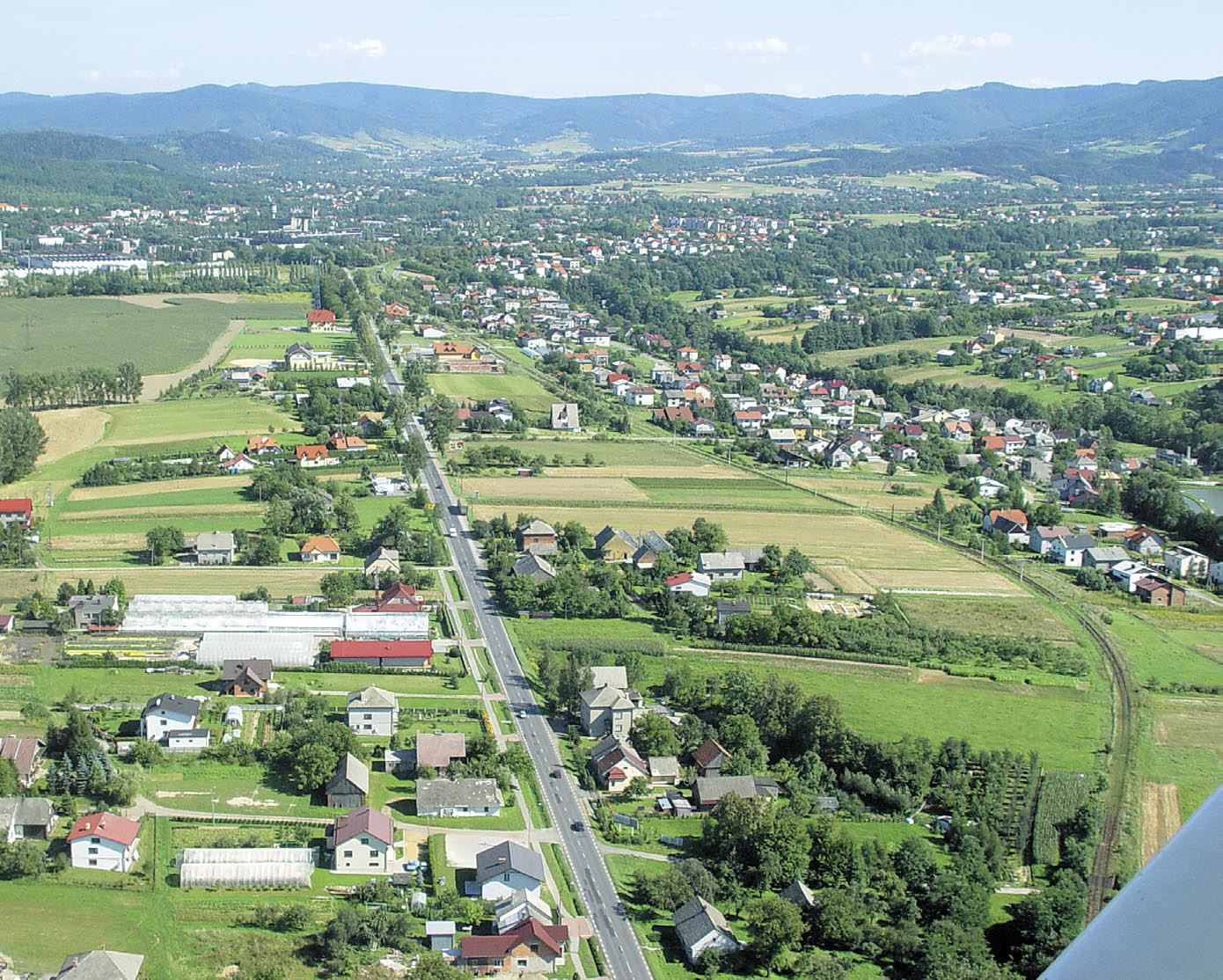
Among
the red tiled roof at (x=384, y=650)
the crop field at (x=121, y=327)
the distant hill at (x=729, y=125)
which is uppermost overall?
the distant hill at (x=729, y=125)

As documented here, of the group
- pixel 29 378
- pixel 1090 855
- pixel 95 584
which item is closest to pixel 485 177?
pixel 29 378

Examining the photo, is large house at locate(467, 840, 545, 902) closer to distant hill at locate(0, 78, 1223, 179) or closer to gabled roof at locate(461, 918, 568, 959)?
gabled roof at locate(461, 918, 568, 959)

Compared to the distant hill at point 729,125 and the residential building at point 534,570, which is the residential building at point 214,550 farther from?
the distant hill at point 729,125

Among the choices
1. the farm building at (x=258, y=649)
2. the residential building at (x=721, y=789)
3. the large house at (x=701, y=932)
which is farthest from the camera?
the farm building at (x=258, y=649)

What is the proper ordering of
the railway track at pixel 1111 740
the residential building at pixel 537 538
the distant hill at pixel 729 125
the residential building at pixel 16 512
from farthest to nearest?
the distant hill at pixel 729 125, the residential building at pixel 16 512, the residential building at pixel 537 538, the railway track at pixel 1111 740

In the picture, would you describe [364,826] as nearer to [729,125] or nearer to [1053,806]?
[1053,806]

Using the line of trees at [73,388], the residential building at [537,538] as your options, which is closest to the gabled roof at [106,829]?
the residential building at [537,538]

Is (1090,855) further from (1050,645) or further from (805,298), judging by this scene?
(805,298)
